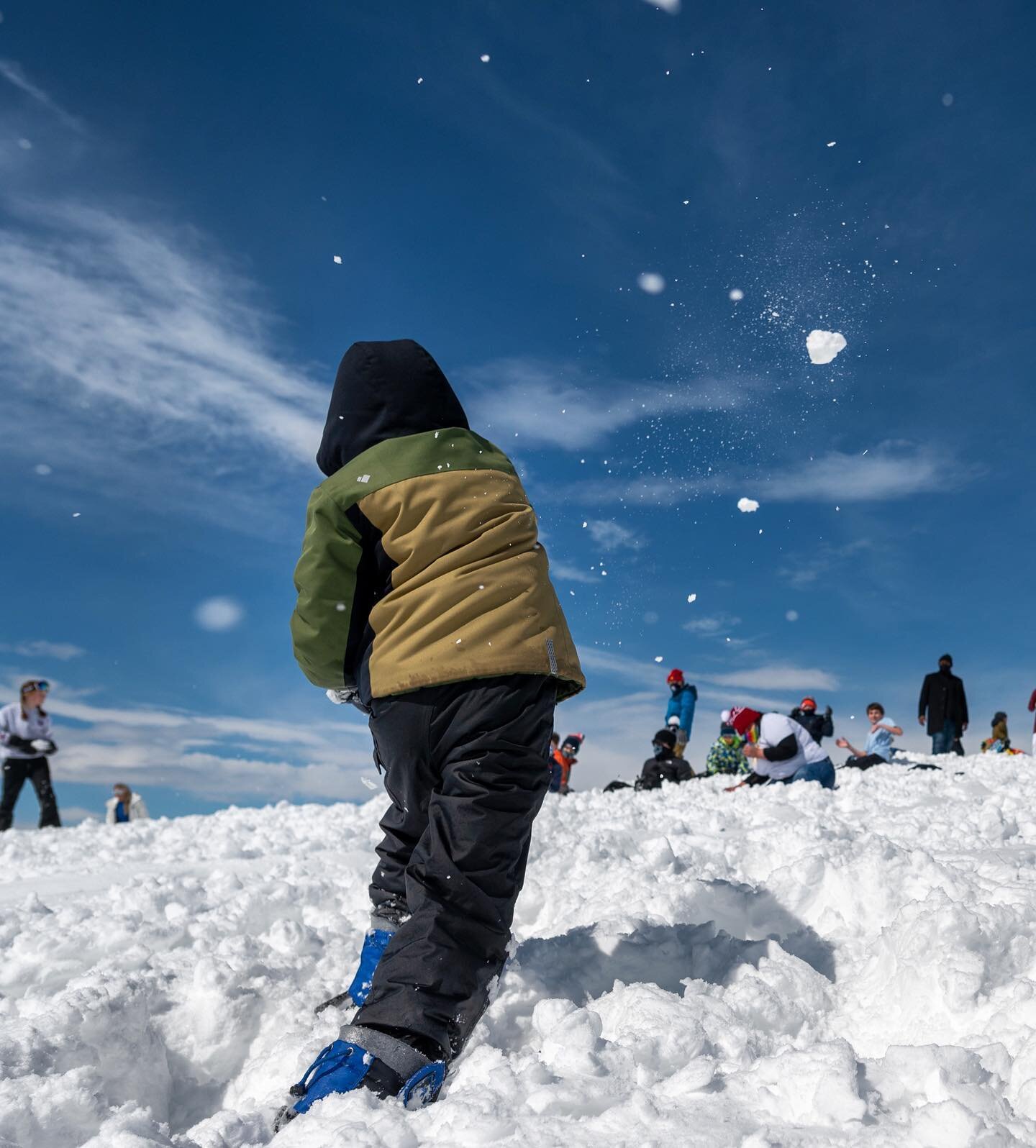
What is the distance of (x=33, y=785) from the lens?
10.1 meters

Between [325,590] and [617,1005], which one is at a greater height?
[325,590]

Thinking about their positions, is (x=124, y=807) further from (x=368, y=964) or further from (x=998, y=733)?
(x=998, y=733)

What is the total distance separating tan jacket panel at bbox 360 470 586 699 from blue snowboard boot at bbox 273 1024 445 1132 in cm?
84

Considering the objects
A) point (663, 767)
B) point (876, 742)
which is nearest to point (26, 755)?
point (663, 767)

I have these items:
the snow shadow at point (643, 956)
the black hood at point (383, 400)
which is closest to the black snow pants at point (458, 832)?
the snow shadow at point (643, 956)

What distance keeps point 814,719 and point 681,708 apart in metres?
2.29

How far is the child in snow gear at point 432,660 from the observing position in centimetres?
217

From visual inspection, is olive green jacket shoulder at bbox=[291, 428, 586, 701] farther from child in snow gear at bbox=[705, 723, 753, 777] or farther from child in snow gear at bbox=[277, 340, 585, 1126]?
child in snow gear at bbox=[705, 723, 753, 777]

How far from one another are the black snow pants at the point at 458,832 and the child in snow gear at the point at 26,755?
939 centimetres

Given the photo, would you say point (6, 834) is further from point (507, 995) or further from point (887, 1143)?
point (887, 1143)

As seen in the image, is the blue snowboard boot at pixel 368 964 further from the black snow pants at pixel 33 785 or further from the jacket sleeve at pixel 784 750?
A: the black snow pants at pixel 33 785

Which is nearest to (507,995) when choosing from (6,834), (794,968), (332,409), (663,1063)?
(663,1063)

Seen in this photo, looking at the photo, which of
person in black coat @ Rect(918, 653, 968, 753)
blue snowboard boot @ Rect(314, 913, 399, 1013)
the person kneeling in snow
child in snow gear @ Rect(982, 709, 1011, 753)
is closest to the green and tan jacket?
blue snowboard boot @ Rect(314, 913, 399, 1013)

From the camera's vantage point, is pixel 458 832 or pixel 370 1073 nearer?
pixel 370 1073
